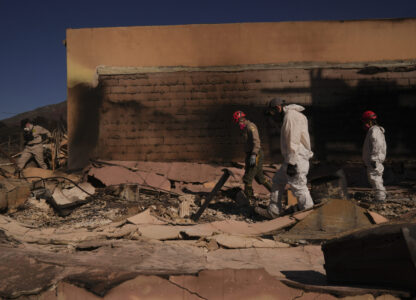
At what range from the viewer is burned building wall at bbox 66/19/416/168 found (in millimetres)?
8500

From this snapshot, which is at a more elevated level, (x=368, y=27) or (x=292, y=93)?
(x=368, y=27)

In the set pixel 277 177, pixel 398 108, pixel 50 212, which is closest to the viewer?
pixel 277 177

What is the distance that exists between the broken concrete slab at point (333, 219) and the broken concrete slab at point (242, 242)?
404 millimetres

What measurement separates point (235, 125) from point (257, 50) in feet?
7.01

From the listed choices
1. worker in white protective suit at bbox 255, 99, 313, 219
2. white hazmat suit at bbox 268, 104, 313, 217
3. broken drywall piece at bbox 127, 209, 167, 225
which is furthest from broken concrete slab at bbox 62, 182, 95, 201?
white hazmat suit at bbox 268, 104, 313, 217

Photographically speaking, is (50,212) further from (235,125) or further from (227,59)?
(227,59)

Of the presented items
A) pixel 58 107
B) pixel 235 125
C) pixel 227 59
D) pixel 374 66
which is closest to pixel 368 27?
pixel 374 66

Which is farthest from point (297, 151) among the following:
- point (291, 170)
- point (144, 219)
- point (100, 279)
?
point (100, 279)

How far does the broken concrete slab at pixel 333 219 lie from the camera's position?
3822 millimetres

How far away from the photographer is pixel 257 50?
→ 873 centimetres

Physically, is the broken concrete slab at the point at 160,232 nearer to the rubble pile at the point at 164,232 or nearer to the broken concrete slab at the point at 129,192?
the rubble pile at the point at 164,232

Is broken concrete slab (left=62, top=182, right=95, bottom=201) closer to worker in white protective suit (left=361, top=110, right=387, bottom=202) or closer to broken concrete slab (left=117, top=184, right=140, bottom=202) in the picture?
broken concrete slab (left=117, top=184, right=140, bottom=202)

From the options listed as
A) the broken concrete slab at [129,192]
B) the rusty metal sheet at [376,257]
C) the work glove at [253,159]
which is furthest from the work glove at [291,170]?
the broken concrete slab at [129,192]

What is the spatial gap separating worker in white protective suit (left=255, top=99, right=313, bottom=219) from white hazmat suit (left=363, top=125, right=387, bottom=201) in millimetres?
2190
